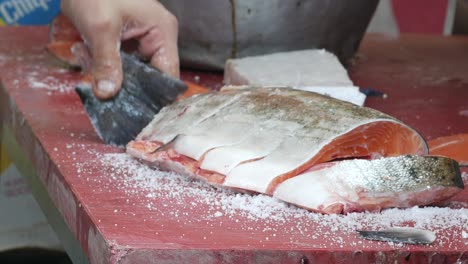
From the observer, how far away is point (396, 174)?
198cm

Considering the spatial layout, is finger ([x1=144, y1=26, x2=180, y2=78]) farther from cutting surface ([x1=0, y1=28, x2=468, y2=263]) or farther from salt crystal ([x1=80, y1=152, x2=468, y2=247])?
salt crystal ([x1=80, y1=152, x2=468, y2=247])

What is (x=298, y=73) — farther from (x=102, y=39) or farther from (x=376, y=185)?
(x=376, y=185)

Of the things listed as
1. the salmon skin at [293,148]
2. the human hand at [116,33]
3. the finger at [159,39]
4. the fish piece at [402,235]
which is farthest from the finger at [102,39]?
the fish piece at [402,235]

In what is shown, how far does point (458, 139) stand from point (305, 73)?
Answer: 830mm

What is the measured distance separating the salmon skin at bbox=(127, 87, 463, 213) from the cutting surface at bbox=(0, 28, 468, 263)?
34 mm

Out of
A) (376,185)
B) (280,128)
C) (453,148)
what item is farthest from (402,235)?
(453,148)

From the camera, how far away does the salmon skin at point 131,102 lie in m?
2.58

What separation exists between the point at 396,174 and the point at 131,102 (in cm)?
96

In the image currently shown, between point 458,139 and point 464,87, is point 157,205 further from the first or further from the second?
point 464,87

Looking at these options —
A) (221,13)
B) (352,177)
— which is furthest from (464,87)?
(352,177)

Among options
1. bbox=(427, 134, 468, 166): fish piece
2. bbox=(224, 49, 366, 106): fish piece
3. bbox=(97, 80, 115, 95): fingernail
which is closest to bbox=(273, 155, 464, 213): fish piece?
bbox=(427, 134, 468, 166): fish piece

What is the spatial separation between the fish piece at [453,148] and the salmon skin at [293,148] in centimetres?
22

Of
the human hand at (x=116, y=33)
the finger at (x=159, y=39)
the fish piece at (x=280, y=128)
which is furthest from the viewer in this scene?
the finger at (x=159, y=39)

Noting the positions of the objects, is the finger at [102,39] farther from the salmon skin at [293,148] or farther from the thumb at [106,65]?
the salmon skin at [293,148]
